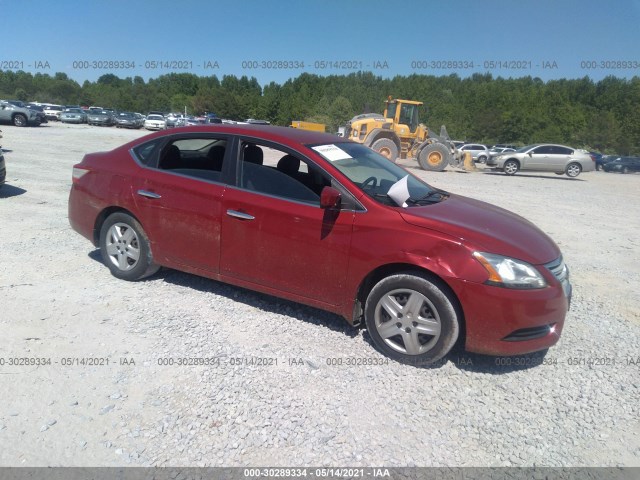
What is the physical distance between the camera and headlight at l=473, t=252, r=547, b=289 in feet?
10.9

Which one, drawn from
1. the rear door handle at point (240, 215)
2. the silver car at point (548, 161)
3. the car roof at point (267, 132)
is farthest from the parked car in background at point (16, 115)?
the rear door handle at point (240, 215)

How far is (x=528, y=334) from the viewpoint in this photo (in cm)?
341

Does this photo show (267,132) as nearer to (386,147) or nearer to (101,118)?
(386,147)

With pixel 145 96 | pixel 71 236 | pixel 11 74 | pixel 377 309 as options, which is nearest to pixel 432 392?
pixel 377 309

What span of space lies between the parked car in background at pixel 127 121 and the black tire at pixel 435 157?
1211 inches

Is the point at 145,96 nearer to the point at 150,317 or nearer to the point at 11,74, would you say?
the point at 11,74

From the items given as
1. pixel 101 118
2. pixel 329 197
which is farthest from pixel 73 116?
pixel 329 197

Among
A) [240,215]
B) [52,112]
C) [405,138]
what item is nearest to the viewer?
[240,215]

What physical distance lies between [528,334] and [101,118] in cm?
4559

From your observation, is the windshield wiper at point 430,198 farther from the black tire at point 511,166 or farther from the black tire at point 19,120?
the black tire at point 19,120

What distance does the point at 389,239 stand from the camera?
3.56m

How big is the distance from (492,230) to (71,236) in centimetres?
557

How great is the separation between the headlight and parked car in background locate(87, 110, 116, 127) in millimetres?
45197

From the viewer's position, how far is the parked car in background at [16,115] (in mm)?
29750
